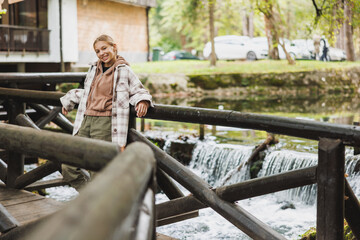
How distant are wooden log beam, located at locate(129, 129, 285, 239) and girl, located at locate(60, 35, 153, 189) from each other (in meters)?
0.39

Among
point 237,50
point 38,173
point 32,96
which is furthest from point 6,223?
point 237,50

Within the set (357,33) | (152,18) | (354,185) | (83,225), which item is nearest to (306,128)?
(83,225)

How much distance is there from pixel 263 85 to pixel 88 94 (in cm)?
1888

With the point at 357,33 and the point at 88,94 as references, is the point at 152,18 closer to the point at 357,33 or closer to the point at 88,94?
the point at 357,33

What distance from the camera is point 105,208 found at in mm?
1066

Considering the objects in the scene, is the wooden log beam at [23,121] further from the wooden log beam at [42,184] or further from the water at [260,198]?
the water at [260,198]

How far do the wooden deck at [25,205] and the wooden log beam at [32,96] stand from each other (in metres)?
0.86

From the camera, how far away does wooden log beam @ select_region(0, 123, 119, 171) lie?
1731 mm

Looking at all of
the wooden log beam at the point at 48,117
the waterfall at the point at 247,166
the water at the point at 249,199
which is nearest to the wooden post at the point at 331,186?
the wooden log beam at the point at 48,117

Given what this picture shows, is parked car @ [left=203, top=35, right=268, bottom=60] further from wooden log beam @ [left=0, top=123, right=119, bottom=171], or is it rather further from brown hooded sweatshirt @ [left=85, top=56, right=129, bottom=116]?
wooden log beam @ [left=0, top=123, right=119, bottom=171]

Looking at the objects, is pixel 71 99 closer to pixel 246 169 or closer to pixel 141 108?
pixel 141 108

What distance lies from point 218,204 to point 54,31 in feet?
59.8

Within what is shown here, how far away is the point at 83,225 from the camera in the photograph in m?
0.98

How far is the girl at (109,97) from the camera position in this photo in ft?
12.5
